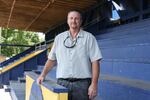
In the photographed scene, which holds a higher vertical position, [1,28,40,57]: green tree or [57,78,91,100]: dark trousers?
[1,28,40,57]: green tree

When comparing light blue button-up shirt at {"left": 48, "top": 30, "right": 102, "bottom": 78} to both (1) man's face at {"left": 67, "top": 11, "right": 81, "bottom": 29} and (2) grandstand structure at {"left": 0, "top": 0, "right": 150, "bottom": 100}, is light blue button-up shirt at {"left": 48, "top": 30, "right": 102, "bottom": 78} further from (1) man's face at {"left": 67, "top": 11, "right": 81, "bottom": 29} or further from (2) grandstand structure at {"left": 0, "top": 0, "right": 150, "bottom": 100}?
(2) grandstand structure at {"left": 0, "top": 0, "right": 150, "bottom": 100}

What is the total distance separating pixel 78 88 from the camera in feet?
11.7

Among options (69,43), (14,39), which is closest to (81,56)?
(69,43)

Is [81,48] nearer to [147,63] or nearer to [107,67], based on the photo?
[147,63]

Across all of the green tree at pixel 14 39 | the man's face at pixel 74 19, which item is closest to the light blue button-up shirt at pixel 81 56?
the man's face at pixel 74 19

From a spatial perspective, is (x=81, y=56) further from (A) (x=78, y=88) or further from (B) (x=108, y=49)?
(B) (x=108, y=49)

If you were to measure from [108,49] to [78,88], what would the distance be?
135 inches

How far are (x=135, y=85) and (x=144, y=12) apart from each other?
4376mm

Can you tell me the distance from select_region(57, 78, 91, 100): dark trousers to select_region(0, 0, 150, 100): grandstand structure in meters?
0.16

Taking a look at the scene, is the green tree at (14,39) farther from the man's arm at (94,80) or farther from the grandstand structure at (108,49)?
the man's arm at (94,80)

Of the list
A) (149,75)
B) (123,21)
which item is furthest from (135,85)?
(123,21)

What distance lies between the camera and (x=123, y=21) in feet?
32.5

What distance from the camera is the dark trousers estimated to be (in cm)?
354

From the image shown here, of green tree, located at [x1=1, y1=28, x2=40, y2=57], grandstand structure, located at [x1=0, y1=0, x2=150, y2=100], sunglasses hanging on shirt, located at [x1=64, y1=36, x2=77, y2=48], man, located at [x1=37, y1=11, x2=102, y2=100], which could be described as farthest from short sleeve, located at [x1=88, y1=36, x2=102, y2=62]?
green tree, located at [x1=1, y1=28, x2=40, y2=57]
